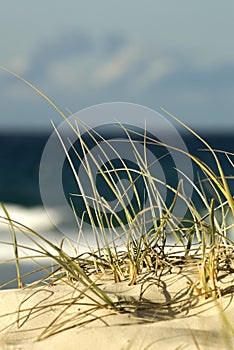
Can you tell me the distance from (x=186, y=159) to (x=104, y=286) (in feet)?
2.70

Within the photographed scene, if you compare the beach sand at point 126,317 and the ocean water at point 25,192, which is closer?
the beach sand at point 126,317

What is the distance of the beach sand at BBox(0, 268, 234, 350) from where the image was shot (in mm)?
1125

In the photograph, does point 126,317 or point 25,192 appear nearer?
point 126,317

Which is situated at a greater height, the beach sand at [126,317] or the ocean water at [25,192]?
the ocean water at [25,192]

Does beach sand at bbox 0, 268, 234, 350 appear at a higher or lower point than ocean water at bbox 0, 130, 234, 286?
lower

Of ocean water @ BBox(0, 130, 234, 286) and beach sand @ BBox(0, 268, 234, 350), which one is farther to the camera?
ocean water @ BBox(0, 130, 234, 286)

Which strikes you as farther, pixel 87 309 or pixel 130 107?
pixel 130 107

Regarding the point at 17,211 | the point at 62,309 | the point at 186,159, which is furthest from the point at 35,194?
the point at 62,309

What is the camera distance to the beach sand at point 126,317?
3.69 ft

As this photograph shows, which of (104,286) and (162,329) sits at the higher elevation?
(104,286)

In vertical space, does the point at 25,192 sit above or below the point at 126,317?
above

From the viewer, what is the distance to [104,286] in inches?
55.5

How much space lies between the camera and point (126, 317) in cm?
122

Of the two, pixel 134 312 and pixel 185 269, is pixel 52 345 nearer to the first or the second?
pixel 134 312
